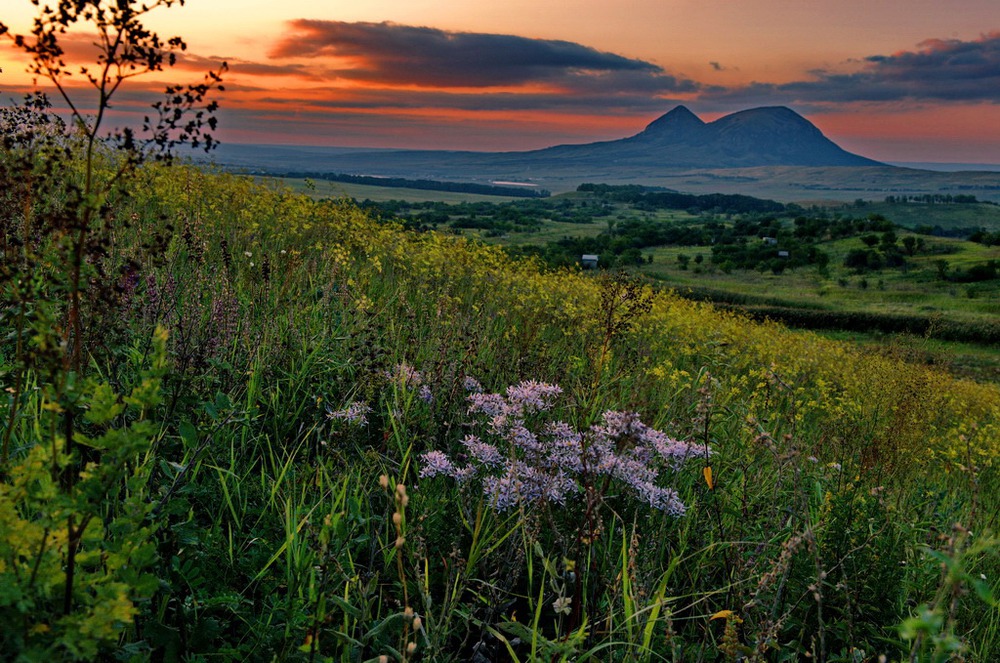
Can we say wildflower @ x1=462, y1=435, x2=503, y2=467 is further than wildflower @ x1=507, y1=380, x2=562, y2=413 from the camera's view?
No

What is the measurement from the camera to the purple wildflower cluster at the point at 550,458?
9.65 feet

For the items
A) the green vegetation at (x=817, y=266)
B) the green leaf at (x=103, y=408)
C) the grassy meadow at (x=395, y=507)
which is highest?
the green leaf at (x=103, y=408)

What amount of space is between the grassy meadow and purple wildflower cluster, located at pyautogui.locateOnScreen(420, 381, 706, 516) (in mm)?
20

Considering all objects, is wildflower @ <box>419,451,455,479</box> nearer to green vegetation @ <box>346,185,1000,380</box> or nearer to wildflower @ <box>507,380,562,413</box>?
wildflower @ <box>507,380,562,413</box>

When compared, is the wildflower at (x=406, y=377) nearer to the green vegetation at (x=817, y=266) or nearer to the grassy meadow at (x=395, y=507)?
the grassy meadow at (x=395, y=507)

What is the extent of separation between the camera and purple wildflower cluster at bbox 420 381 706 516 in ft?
9.65

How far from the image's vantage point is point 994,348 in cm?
5472

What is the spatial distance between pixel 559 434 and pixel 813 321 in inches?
2814

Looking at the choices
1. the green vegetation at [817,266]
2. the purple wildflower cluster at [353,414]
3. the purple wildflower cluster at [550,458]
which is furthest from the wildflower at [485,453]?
the green vegetation at [817,266]

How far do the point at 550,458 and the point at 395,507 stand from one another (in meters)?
0.80

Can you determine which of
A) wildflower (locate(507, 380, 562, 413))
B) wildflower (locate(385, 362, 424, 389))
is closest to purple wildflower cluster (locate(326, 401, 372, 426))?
Answer: wildflower (locate(385, 362, 424, 389))

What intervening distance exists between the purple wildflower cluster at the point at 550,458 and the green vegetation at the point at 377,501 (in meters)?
0.02

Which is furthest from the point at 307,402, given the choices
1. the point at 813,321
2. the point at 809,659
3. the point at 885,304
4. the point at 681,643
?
the point at 885,304

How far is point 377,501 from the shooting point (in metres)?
3.36
